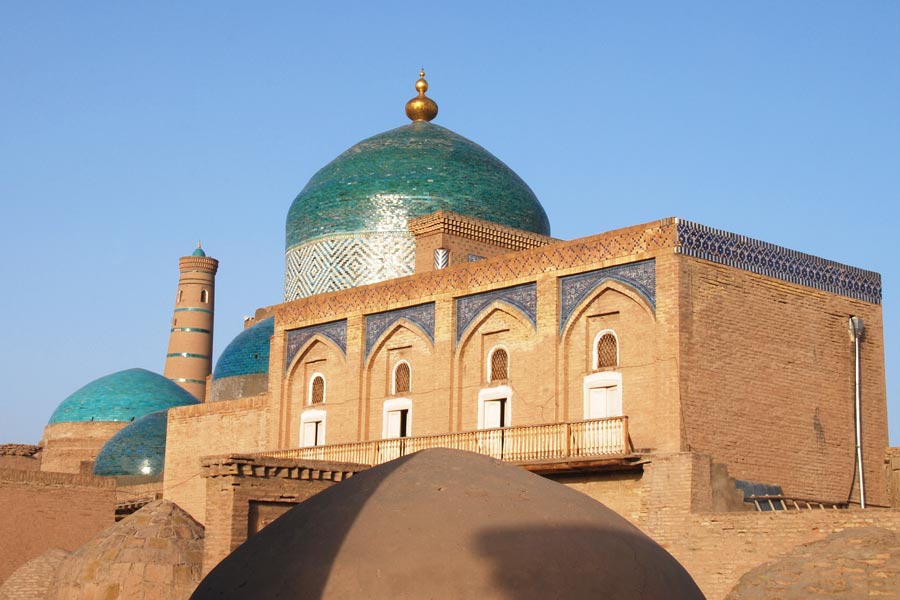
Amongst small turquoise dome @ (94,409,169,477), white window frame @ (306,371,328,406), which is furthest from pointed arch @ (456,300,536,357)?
small turquoise dome @ (94,409,169,477)

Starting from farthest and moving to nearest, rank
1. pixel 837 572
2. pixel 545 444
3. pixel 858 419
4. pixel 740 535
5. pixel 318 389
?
pixel 318 389 → pixel 858 419 → pixel 545 444 → pixel 740 535 → pixel 837 572

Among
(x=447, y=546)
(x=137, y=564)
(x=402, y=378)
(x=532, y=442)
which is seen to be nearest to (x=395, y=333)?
(x=402, y=378)

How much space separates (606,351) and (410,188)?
814 centimetres

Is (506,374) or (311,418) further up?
(506,374)

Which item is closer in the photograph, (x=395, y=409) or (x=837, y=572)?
(x=837, y=572)

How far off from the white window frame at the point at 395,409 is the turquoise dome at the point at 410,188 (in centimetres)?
489

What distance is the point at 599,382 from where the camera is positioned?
18578 millimetres

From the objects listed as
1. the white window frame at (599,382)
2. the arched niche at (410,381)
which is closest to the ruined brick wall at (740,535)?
the white window frame at (599,382)

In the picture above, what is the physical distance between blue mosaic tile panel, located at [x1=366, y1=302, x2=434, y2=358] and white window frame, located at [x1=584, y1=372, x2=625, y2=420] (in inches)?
132

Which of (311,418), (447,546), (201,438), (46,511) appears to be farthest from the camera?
(201,438)

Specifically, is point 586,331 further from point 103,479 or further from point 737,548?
point 103,479

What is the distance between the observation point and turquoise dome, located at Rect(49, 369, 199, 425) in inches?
1465

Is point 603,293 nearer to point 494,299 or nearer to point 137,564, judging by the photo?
point 494,299

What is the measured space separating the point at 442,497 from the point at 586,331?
1155 centimetres
